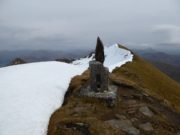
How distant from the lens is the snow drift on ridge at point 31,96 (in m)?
33.7

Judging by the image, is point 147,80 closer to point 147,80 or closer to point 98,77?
point 147,80

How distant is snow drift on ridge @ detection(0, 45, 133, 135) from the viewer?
33.7m

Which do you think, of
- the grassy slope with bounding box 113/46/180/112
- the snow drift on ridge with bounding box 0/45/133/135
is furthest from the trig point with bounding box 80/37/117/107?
the grassy slope with bounding box 113/46/180/112

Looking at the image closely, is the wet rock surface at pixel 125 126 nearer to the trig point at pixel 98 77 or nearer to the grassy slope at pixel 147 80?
the trig point at pixel 98 77

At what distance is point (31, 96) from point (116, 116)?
37.0 ft

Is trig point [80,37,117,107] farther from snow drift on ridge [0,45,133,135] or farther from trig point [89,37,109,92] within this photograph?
snow drift on ridge [0,45,133,135]

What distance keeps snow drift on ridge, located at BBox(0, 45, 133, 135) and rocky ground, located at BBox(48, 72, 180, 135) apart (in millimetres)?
1410

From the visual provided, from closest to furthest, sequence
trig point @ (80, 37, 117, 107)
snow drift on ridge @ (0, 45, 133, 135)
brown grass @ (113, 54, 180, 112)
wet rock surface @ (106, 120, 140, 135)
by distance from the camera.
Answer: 1. snow drift on ridge @ (0, 45, 133, 135)
2. wet rock surface @ (106, 120, 140, 135)
3. trig point @ (80, 37, 117, 107)
4. brown grass @ (113, 54, 180, 112)

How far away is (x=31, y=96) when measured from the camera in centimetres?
4047

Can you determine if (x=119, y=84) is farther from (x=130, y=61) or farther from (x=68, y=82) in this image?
(x=130, y=61)

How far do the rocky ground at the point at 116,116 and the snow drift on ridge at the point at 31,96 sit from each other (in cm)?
141

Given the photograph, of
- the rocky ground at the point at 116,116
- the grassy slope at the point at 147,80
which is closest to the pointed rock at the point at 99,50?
the rocky ground at the point at 116,116

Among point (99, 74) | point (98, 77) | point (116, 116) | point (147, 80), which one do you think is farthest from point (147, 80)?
point (116, 116)

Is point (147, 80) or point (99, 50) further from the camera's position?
point (147, 80)
